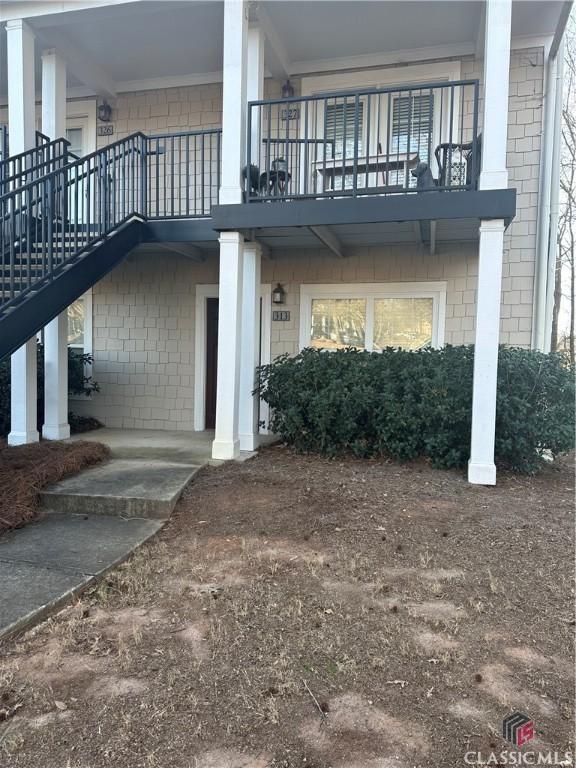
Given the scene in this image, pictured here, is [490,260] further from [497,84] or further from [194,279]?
[194,279]

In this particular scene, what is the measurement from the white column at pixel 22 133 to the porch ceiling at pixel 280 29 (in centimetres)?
27

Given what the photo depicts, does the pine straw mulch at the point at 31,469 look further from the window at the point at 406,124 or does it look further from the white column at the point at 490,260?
the window at the point at 406,124

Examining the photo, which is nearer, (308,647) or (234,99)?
(308,647)

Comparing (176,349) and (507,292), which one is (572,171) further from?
(176,349)

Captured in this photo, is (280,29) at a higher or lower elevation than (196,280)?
higher

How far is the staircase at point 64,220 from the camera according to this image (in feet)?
17.0

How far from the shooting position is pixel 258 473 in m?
5.47

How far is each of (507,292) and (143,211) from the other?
4797mm

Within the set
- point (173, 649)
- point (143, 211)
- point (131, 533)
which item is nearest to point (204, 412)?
point (143, 211)

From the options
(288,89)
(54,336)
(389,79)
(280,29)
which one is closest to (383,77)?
(389,79)

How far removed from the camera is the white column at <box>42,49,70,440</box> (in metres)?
6.98

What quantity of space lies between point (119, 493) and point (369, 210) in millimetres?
3681

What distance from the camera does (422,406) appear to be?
5.58 m

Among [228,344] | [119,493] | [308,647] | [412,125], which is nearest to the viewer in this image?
[308,647]
